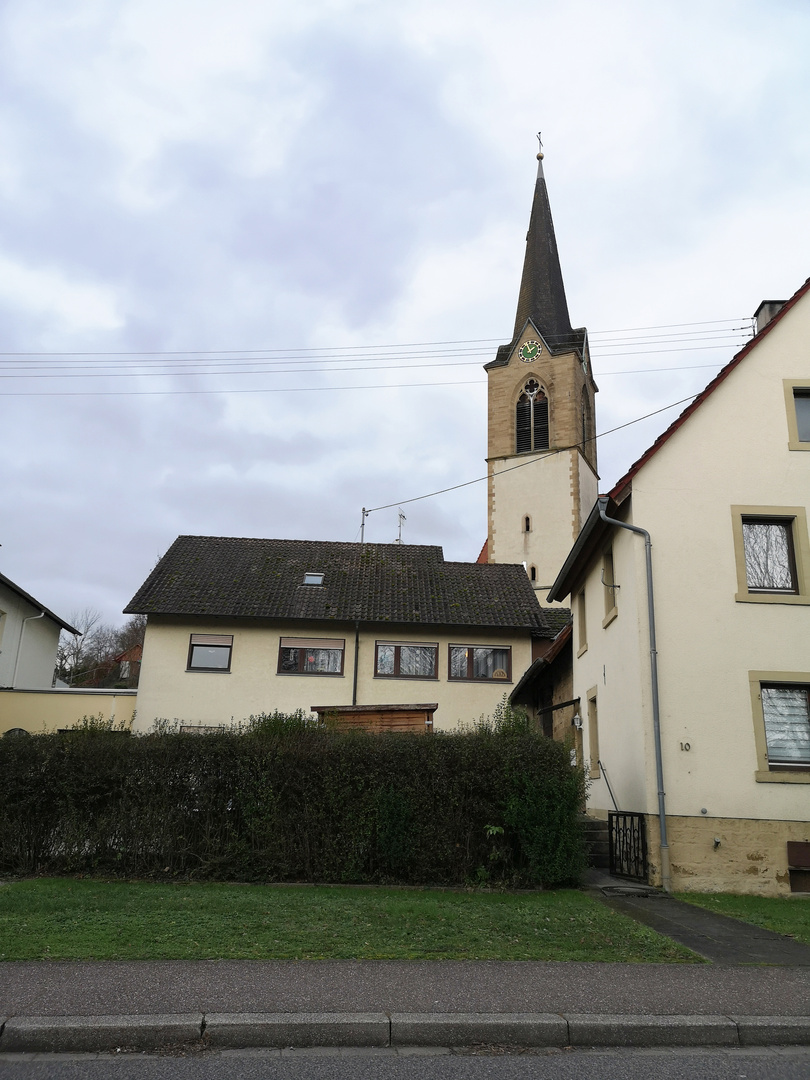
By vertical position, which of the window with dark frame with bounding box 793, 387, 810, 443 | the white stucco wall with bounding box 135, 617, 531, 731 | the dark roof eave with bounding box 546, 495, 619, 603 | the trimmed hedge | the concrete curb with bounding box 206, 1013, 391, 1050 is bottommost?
the concrete curb with bounding box 206, 1013, 391, 1050

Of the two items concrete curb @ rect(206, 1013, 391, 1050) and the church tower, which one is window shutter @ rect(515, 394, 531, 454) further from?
concrete curb @ rect(206, 1013, 391, 1050)

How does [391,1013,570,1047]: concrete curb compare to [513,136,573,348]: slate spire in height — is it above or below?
below

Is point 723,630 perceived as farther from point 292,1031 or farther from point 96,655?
point 96,655

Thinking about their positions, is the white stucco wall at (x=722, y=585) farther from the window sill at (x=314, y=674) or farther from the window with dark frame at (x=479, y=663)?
the window sill at (x=314, y=674)

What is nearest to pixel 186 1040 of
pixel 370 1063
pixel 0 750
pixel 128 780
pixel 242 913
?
pixel 370 1063

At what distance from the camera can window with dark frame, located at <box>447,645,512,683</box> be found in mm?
26328

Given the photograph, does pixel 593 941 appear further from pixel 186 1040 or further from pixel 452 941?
pixel 186 1040

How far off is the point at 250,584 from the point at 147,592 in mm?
3199

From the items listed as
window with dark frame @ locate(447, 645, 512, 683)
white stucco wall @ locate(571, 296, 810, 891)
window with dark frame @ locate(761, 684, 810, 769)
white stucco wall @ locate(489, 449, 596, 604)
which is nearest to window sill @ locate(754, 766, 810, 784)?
white stucco wall @ locate(571, 296, 810, 891)

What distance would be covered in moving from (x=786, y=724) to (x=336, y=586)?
1682 cm

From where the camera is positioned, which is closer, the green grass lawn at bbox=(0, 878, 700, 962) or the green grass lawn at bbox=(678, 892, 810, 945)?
the green grass lawn at bbox=(0, 878, 700, 962)

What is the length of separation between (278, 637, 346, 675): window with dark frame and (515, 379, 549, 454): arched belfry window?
74.7 ft

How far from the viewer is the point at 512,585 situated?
29.1 meters

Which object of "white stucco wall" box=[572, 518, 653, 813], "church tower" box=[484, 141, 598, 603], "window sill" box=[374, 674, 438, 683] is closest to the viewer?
"white stucco wall" box=[572, 518, 653, 813]
